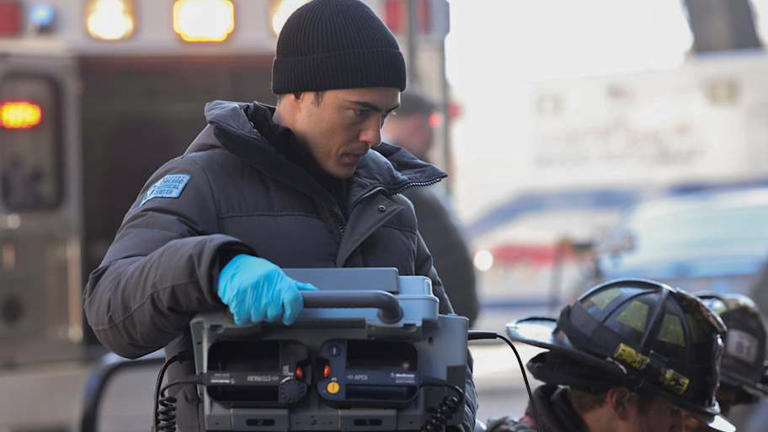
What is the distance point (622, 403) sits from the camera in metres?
3.11

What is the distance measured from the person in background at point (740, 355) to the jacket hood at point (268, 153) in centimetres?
147

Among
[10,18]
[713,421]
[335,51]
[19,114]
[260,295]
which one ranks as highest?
[10,18]

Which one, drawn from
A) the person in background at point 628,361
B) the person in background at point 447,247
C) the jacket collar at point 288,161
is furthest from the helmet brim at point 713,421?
the person in background at point 447,247

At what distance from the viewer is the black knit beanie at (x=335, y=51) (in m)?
2.46

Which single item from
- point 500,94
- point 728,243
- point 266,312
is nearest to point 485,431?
point 266,312

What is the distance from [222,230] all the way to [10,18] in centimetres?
538

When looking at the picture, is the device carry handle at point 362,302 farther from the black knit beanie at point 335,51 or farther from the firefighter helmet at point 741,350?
the firefighter helmet at point 741,350

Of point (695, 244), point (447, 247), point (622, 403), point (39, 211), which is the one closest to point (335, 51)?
point (622, 403)

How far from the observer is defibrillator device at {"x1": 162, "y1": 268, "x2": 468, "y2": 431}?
2008mm

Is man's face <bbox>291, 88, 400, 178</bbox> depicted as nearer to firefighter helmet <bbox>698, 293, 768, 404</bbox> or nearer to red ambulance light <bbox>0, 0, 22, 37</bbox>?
firefighter helmet <bbox>698, 293, 768, 404</bbox>

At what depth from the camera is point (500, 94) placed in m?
17.1

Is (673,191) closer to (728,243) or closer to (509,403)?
(728,243)

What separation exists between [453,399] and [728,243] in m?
8.83

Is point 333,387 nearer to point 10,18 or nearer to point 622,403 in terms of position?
point 622,403
